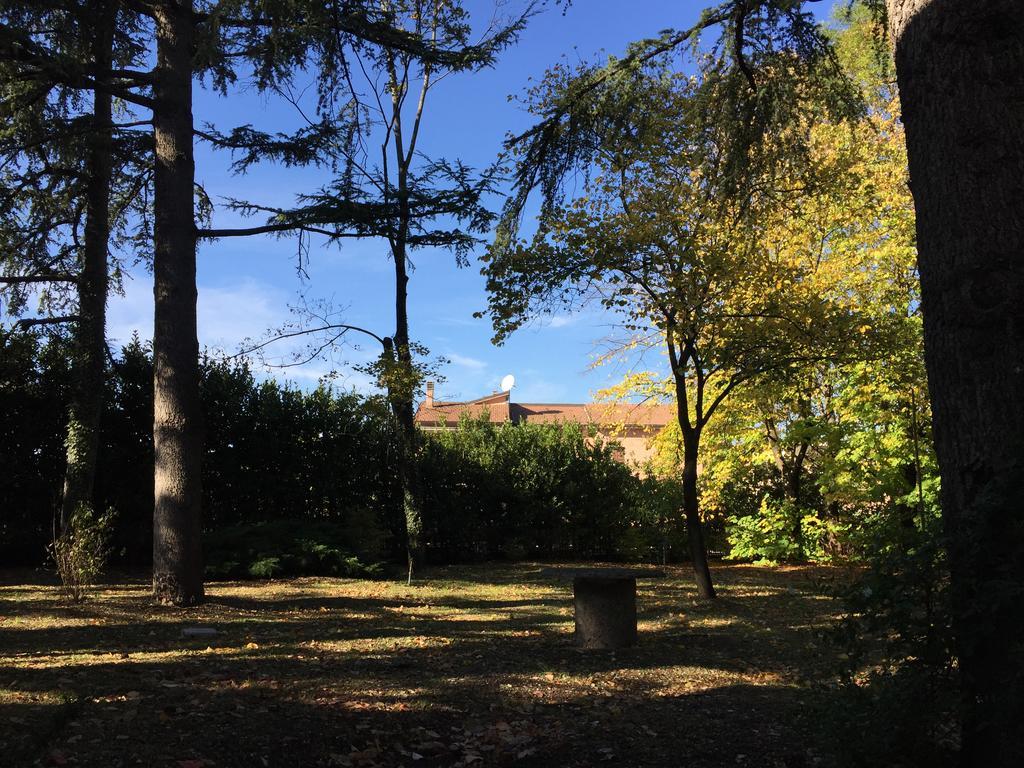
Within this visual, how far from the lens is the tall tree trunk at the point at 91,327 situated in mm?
11672

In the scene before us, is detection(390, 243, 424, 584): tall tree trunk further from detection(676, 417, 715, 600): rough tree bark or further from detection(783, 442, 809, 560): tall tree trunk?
detection(783, 442, 809, 560): tall tree trunk

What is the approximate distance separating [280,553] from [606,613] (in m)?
7.37

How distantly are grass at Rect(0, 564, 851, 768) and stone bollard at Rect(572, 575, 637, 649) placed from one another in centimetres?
15

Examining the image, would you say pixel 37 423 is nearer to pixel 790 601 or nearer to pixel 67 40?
pixel 67 40

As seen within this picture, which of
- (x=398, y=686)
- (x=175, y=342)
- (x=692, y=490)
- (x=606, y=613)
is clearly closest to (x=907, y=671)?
(x=398, y=686)

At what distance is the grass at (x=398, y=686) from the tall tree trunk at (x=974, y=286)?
0.70m

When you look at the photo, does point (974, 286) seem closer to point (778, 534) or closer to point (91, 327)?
point (91, 327)

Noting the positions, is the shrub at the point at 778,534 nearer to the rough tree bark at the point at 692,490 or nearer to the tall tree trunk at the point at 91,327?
the rough tree bark at the point at 692,490

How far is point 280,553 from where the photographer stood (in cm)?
1219

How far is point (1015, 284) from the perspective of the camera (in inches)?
121

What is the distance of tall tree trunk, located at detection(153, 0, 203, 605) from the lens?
8.54 meters

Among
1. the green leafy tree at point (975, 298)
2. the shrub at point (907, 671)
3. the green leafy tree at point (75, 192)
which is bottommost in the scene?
the shrub at point (907, 671)

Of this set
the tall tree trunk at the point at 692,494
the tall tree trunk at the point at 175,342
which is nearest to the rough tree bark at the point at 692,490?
the tall tree trunk at the point at 692,494

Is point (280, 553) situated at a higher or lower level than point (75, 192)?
lower
